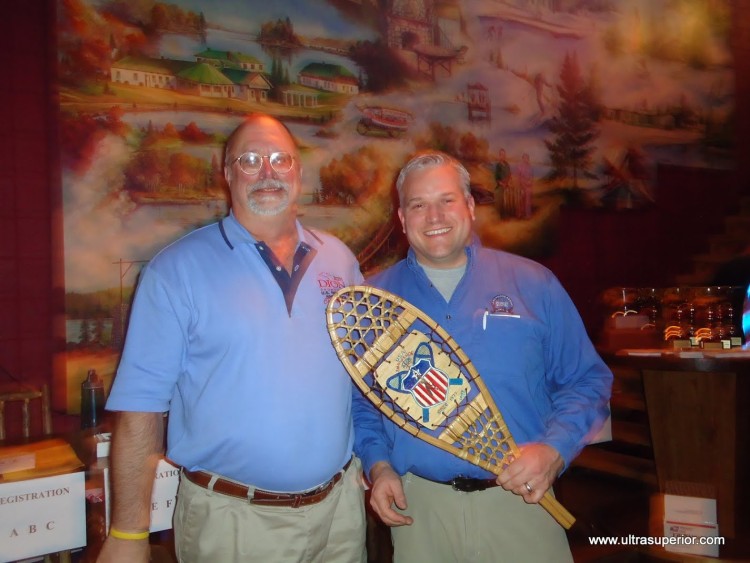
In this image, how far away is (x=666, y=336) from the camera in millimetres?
5488

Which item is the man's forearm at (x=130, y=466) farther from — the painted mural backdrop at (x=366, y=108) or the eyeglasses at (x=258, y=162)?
the painted mural backdrop at (x=366, y=108)

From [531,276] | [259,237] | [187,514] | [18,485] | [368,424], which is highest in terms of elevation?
[259,237]

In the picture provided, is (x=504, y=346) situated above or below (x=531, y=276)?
below

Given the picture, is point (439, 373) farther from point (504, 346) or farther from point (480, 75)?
point (480, 75)

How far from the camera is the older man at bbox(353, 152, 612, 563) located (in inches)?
76.4

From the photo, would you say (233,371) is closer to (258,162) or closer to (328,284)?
(328,284)

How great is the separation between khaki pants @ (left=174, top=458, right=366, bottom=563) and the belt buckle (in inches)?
17.0

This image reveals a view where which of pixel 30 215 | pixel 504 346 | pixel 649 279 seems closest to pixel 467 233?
pixel 504 346

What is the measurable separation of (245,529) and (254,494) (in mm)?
120

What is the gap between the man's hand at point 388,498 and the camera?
6.19ft

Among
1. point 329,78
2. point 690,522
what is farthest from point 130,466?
point 329,78

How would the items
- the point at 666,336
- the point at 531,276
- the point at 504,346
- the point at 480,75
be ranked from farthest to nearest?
the point at 480,75
the point at 666,336
the point at 531,276
the point at 504,346

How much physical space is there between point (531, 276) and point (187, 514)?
1.50 metres

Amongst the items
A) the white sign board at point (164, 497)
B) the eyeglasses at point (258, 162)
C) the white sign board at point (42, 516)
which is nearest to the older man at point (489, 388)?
the eyeglasses at point (258, 162)
